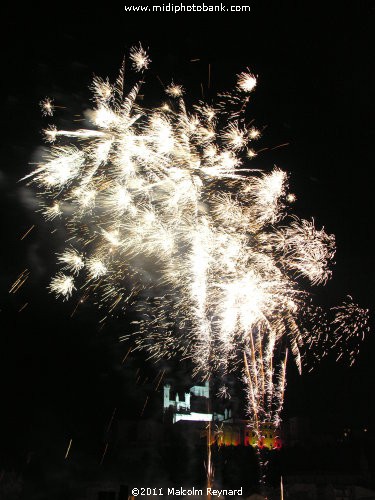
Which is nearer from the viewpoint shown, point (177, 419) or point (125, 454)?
point (125, 454)

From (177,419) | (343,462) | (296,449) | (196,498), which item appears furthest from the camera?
(177,419)

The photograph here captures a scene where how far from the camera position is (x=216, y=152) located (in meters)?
8.77

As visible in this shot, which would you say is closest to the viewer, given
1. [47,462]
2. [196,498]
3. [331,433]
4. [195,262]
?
[195,262]

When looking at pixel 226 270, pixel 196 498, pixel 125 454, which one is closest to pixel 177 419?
pixel 125 454

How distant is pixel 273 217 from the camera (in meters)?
8.93

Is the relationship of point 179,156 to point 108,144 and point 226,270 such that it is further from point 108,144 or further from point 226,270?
point 226,270

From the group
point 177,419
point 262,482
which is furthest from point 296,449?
point 177,419

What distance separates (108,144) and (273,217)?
11.3 ft

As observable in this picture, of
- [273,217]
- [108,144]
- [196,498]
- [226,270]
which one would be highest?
[108,144]

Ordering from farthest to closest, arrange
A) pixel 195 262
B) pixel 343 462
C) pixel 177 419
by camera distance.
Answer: pixel 177 419 < pixel 343 462 < pixel 195 262

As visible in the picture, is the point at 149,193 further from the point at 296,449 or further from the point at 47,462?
the point at 296,449

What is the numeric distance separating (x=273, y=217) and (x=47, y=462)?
20.7 meters

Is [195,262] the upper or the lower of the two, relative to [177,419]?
lower

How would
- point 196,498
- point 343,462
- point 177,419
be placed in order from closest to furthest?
point 196,498
point 343,462
point 177,419
